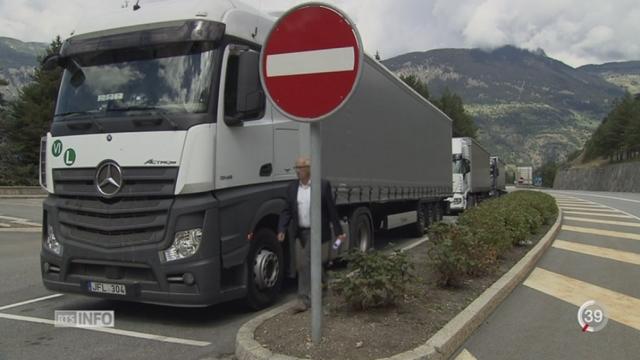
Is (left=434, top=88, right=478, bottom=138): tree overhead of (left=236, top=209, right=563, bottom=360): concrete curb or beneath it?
overhead

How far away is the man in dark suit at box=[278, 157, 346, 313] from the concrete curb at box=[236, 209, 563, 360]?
0.32m

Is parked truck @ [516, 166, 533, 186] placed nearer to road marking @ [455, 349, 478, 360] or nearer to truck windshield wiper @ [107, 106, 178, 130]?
road marking @ [455, 349, 478, 360]

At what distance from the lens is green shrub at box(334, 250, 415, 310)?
573 cm

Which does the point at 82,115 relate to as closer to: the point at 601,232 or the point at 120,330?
the point at 120,330

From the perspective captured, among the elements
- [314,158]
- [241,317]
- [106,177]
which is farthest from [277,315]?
[106,177]

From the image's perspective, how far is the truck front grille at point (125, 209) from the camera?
596 cm

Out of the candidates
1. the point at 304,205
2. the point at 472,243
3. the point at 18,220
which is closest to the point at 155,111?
the point at 304,205

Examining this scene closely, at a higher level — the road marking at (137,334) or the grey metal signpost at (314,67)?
the grey metal signpost at (314,67)

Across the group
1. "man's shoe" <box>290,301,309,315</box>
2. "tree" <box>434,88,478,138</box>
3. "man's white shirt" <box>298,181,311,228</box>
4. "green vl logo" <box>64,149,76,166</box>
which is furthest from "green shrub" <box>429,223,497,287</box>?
"tree" <box>434,88,478,138</box>

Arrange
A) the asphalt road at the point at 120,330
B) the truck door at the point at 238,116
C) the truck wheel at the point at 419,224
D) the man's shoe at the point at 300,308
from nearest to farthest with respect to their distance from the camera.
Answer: the asphalt road at the point at 120,330 → the man's shoe at the point at 300,308 → the truck door at the point at 238,116 → the truck wheel at the point at 419,224

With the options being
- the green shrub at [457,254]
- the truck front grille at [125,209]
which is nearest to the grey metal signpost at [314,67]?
the truck front grille at [125,209]

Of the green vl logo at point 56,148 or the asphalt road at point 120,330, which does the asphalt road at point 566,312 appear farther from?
the green vl logo at point 56,148

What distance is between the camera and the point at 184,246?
5914 mm

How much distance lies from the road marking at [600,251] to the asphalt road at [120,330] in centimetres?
672
